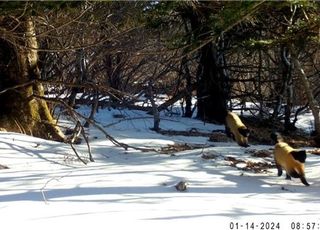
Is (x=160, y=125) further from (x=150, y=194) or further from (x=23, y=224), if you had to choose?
(x=23, y=224)

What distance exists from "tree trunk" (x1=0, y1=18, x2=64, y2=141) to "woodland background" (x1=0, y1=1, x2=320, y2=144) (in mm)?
14

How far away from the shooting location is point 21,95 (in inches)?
301

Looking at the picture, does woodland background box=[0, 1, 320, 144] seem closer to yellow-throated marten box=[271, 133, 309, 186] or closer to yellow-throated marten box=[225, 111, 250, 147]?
yellow-throated marten box=[225, 111, 250, 147]

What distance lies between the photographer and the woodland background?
7.00 m

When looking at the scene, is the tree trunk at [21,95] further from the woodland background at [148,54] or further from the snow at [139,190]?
the snow at [139,190]

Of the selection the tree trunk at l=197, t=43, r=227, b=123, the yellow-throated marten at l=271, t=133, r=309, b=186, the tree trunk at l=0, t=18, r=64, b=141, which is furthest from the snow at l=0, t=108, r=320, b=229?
the tree trunk at l=197, t=43, r=227, b=123

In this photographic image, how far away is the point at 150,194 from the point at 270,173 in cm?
180

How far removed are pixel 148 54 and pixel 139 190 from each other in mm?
3371

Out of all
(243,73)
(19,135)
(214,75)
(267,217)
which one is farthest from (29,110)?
(243,73)

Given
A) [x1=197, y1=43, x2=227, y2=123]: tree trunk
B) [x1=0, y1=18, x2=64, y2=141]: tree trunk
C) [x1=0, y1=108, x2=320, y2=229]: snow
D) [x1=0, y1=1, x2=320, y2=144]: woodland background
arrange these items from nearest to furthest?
[x1=0, y1=108, x2=320, y2=229]: snow < [x1=0, y1=1, x2=320, y2=144]: woodland background < [x1=0, y1=18, x2=64, y2=141]: tree trunk < [x1=197, y1=43, x2=227, y2=123]: tree trunk

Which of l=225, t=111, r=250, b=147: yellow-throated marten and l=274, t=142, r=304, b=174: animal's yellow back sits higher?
l=225, t=111, r=250, b=147: yellow-throated marten

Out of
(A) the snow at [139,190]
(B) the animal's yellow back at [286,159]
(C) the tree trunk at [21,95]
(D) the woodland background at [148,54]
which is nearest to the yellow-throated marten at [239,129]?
(A) the snow at [139,190]

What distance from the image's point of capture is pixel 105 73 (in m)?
13.9

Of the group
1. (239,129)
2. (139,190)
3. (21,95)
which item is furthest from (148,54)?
(139,190)
